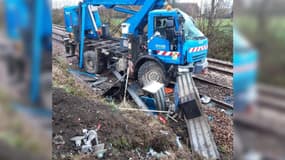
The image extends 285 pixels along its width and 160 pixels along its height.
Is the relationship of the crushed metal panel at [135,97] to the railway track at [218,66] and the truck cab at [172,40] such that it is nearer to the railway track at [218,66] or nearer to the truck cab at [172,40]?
the truck cab at [172,40]

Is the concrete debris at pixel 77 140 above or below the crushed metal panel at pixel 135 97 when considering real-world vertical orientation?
below

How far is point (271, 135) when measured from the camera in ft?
2.60

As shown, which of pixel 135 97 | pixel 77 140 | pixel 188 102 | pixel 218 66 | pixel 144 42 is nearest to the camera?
pixel 77 140

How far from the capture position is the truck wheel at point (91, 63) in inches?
119

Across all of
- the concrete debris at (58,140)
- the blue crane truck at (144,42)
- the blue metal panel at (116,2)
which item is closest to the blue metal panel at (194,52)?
the blue crane truck at (144,42)

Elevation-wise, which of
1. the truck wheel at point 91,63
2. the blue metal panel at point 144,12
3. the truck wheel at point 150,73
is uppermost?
the blue metal panel at point 144,12

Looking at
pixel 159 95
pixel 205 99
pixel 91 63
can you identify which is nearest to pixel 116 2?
pixel 91 63

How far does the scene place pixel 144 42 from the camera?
3.14 m

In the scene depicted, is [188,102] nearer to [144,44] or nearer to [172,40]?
[172,40]

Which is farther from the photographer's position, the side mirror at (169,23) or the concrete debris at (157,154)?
the side mirror at (169,23)

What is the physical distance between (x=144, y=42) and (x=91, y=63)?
1.81 feet

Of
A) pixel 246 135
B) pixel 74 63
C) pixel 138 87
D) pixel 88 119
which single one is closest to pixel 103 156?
pixel 88 119

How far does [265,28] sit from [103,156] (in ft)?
4.81

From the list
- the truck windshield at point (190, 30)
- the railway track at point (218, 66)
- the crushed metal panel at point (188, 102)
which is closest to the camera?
the railway track at point (218, 66)
